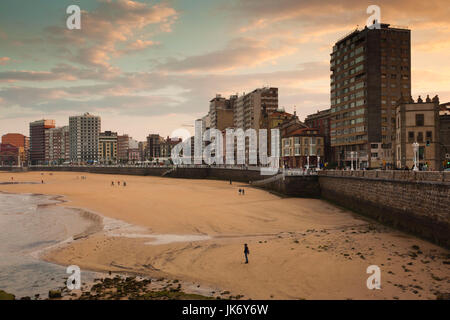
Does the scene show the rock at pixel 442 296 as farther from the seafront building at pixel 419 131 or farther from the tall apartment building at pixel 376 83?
the tall apartment building at pixel 376 83

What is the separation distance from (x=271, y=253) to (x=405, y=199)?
52.4ft

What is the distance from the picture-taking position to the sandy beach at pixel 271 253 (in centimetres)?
2009

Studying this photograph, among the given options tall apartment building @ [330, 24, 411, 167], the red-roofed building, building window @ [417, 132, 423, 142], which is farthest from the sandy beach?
the red-roofed building

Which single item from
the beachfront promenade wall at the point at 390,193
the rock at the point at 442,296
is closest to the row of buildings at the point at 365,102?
the beachfront promenade wall at the point at 390,193

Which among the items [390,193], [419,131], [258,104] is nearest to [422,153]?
[419,131]

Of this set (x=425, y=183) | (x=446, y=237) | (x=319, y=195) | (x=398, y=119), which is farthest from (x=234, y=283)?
(x=398, y=119)

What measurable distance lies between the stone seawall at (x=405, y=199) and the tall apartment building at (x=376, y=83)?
58.4 meters

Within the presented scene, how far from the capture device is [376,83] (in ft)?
329

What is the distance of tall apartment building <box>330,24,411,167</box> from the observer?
3937 inches

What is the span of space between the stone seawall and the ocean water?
27.0 m

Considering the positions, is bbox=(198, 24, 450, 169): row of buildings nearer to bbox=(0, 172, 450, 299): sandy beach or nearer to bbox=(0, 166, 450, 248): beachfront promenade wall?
bbox=(0, 166, 450, 248): beachfront promenade wall

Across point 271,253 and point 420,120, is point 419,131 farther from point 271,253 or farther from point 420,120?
point 271,253
